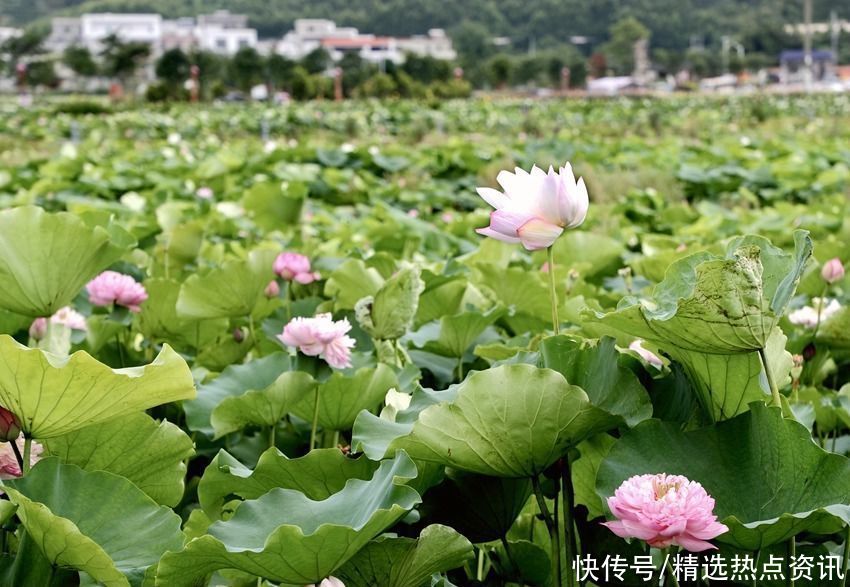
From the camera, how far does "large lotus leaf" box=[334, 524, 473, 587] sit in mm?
702

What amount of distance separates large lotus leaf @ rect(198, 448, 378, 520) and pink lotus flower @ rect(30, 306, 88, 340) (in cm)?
55

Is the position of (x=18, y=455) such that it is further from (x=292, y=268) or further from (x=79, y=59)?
(x=79, y=59)

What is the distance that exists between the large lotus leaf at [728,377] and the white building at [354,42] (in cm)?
6053

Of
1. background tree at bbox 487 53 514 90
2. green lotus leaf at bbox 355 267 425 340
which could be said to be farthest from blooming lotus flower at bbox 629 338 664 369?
background tree at bbox 487 53 514 90

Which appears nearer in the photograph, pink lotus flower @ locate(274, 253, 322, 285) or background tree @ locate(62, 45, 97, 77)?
pink lotus flower @ locate(274, 253, 322, 285)

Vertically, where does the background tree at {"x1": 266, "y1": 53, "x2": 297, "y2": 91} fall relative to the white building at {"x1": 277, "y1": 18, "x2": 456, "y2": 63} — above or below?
above

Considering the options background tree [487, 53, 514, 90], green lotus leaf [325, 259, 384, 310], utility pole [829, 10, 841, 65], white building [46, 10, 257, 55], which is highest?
green lotus leaf [325, 259, 384, 310]

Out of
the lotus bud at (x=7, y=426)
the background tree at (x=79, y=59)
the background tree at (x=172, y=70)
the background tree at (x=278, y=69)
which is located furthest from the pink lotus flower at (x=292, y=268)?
the background tree at (x=79, y=59)

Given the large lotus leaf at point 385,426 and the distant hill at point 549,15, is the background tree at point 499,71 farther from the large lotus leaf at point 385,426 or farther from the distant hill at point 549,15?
the large lotus leaf at point 385,426

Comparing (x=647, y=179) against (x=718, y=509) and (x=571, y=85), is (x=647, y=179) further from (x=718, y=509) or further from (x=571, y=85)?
(x=571, y=85)

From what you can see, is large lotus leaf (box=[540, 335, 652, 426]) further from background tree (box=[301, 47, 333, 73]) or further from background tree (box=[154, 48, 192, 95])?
background tree (box=[301, 47, 333, 73])

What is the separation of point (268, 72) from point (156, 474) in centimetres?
3002

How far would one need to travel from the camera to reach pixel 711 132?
1036 cm

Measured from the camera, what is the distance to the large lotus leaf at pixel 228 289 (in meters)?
1.40
